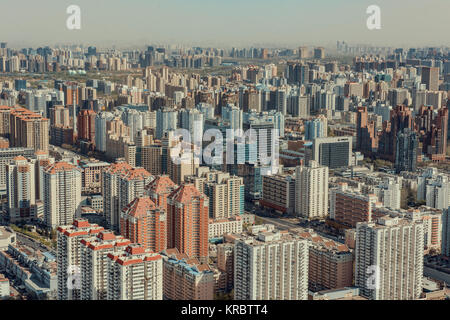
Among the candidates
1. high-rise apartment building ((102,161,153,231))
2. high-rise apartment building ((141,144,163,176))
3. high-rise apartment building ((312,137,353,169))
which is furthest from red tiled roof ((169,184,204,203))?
high-rise apartment building ((312,137,353,169))

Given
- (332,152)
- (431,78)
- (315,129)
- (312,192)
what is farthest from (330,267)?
(431,78)

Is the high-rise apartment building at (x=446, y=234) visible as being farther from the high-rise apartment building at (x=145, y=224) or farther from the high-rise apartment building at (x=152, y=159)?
the high-rise apartment building at (x=152, y=159)

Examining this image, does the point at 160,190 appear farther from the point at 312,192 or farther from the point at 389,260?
the point at 389,260

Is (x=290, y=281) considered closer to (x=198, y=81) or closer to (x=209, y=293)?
(x=209, y=293)

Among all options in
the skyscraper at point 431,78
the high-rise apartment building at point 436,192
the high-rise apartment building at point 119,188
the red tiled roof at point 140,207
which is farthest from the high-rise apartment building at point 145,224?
the skyscraper at point 431,78
